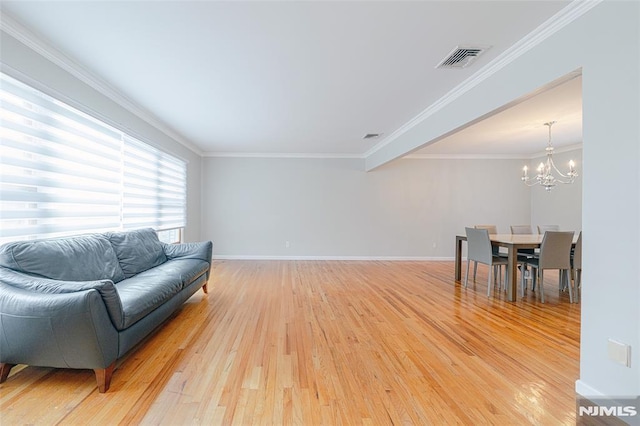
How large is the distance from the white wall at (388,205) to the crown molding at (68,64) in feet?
11.5

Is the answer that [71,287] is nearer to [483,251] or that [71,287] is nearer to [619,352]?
[619,352]

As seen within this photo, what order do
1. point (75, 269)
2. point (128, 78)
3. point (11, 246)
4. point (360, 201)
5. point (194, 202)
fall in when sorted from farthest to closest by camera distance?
point (360, 201), point (194, 202), point (128, 78), point (75, 269), point (11, 246)

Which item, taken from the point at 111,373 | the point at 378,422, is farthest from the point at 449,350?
the point at 111,373

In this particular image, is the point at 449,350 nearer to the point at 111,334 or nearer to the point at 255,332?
the point at 255,332

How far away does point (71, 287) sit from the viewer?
6.05ft

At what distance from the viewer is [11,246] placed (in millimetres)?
2072

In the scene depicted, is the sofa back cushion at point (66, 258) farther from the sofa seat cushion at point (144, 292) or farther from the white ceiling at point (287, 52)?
the white ceiling at point (287, 52)

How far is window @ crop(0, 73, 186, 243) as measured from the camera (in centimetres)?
227

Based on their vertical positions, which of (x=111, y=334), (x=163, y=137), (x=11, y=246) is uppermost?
(x=163, y=137)

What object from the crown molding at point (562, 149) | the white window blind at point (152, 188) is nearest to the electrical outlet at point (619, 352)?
the white window blind at point (152, 188)

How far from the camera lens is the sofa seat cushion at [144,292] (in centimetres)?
210

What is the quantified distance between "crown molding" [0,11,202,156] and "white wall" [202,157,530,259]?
3515 millimetres

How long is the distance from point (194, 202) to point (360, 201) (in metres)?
3.78

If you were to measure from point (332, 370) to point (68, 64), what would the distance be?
11.4ft
